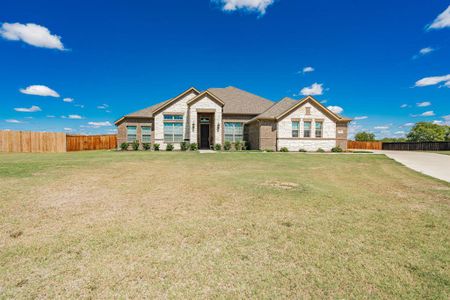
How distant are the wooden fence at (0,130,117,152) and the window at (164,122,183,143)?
1126 cm

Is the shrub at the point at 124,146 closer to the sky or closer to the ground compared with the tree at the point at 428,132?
closer to the ground

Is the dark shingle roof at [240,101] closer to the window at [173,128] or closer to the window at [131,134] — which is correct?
the window at [173,128]

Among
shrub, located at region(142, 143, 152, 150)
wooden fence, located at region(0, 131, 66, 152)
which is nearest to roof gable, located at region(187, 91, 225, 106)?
shrub, located at region(142, 143, 152, 150)

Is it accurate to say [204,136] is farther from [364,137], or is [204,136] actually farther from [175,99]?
[364,137]

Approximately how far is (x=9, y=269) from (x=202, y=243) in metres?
2.39

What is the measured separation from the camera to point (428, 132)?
58875mm

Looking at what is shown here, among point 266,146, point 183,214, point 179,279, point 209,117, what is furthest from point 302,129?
point 179,279

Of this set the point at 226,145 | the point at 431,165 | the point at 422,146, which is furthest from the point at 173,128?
the point at 422,146

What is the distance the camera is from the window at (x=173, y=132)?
2353 centimetres

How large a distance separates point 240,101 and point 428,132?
6350 centimetres

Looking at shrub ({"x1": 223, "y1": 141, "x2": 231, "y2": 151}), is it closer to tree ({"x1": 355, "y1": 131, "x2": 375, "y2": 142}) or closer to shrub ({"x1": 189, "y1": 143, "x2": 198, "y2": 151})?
shrub ({"x1": 189, "y1": 143, "x2": 198, "y2": 151})

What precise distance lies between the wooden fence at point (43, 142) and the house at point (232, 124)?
250 inches

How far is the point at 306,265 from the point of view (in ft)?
8.91

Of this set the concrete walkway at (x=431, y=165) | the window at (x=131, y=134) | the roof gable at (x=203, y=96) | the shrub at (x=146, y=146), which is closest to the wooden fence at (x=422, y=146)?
the concrete walkway at (x=431, y=165)
